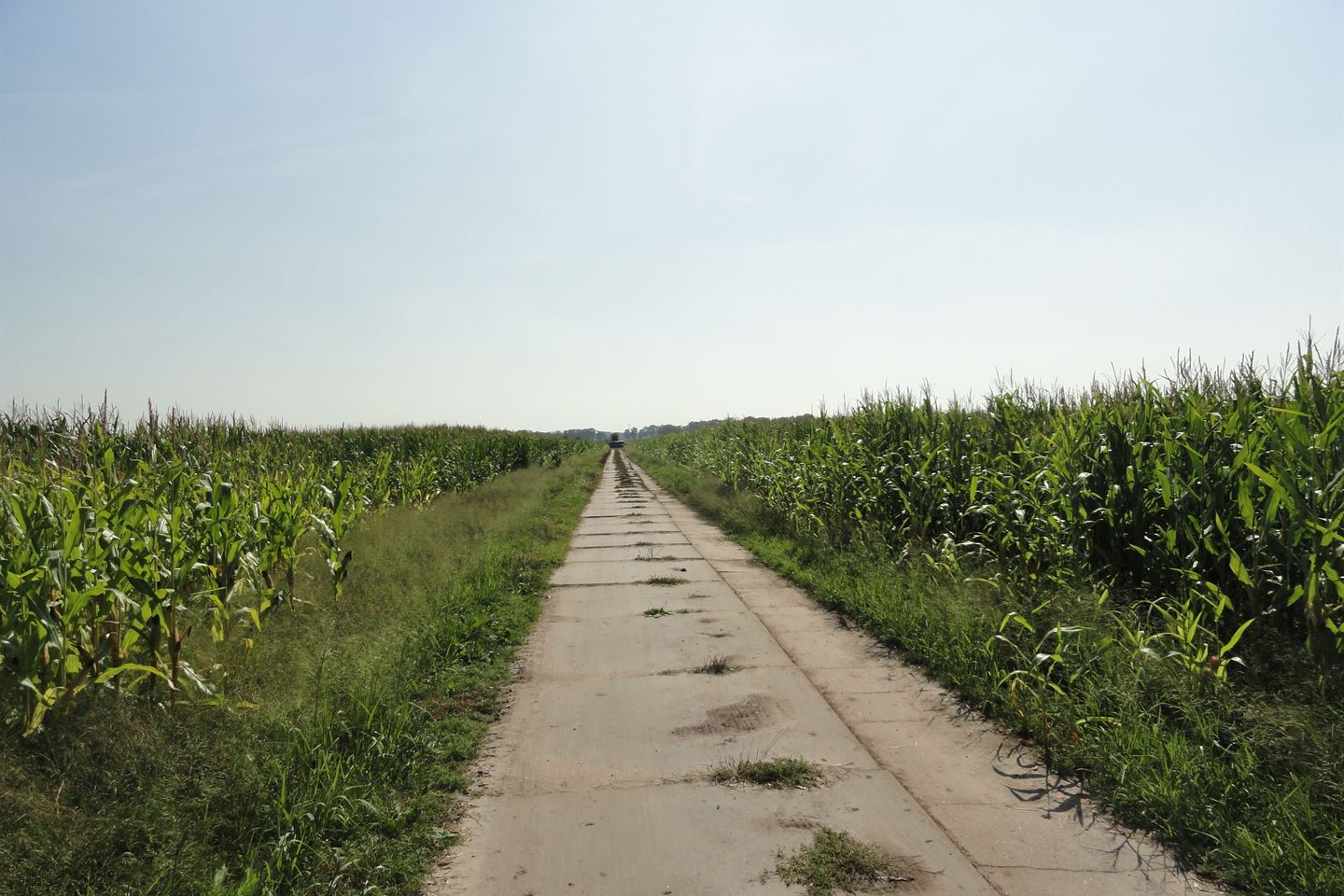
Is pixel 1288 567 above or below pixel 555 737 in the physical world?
above

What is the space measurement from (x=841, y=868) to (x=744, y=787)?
75 centimetres

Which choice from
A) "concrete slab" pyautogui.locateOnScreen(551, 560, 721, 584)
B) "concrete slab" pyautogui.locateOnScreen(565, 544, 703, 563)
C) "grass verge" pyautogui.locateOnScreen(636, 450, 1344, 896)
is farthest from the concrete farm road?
"concrete slab" pyautogui.locateOnScreen(565, 544, 703, 563)

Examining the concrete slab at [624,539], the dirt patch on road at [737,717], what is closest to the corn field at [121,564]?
the dirt patch on road at [737,717]

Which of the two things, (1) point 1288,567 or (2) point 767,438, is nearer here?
(1) point 1288,567

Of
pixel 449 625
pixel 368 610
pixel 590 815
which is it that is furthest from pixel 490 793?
pixel 368 610

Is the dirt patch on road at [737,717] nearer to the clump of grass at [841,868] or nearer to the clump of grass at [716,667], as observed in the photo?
the clump of grass at [716,667]

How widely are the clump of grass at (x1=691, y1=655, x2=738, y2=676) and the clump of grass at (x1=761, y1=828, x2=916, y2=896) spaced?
2292 mm

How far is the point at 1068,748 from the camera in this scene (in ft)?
12.7

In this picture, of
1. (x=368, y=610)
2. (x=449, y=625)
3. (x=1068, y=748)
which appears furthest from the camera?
(x=368, y=610)

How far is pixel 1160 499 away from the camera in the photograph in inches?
211

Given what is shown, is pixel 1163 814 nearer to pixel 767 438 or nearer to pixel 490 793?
pixel 490 793

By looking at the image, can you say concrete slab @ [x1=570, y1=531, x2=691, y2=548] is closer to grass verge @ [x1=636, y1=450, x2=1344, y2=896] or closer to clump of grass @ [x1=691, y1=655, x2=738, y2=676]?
clump of grass @ [x1=691, y1=655, x2=738, y2=676]

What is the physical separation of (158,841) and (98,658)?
1.41m

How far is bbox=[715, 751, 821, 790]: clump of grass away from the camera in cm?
362
